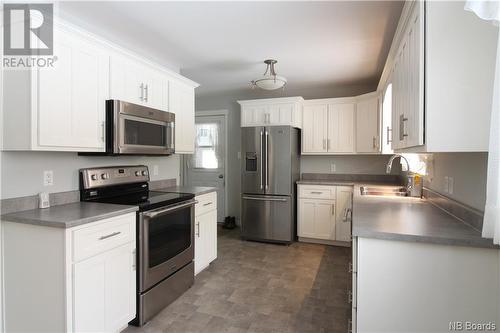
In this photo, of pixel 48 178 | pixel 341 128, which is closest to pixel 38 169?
pixel 48 178

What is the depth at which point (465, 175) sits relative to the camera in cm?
177

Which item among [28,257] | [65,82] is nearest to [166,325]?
[28,257]

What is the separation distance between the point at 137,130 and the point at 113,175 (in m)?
0.46

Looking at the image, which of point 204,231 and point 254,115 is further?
point 254,115

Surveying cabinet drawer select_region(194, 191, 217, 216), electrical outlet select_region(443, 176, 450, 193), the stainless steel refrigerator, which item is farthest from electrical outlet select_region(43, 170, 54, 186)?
electrical outlet select_region(443, 176, 450, 193)

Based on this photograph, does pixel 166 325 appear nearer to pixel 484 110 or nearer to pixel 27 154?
pixel 27 154

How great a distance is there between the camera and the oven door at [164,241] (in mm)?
2174

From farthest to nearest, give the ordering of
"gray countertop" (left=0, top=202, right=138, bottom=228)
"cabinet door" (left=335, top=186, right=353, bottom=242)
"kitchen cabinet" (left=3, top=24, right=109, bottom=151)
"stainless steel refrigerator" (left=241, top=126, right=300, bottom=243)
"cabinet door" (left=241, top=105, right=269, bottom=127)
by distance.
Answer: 1. "cabinet door" (left=241, top=105, right=269, bottom=127)
2. "stainless steel refrigerator" (left=241, top=126, right=300, bottom=243)
3. "cabinet door" (left=335, top=186, right=353, bottom=242)
4. "kitchen cabinet" (left=3, top=24, right=109, bottom=151)
5. "gray countertop" (left=0, top=202, right=138, bottom=228)

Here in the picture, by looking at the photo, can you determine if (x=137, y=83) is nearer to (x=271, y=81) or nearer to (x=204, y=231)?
(x=271, y=81)

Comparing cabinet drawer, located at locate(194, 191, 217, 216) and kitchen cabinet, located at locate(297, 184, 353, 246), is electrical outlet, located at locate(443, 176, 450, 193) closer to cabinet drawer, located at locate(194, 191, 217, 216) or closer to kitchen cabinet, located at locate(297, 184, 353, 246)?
kitchen cabinet, located at locate(297, 184, 353, 246)

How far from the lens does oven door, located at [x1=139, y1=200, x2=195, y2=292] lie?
2.17 m

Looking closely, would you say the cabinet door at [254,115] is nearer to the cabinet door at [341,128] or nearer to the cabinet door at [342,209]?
the cabinet door at [341,128]

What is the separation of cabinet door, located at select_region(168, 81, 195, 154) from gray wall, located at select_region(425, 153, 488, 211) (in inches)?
97.2

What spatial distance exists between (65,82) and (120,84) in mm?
491
